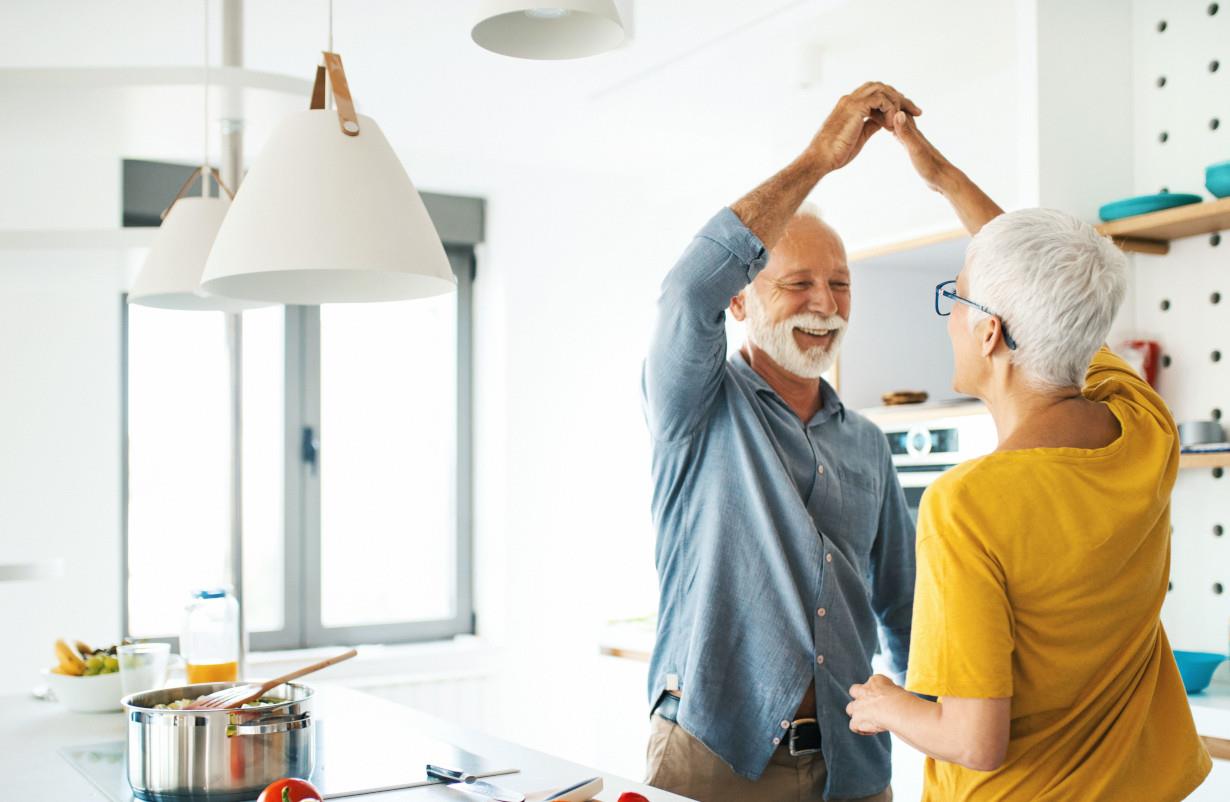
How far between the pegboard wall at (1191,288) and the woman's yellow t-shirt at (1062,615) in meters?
1.34

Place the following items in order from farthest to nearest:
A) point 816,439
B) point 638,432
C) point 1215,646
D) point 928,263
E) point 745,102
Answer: point 638,432
point 745,102
point 928,263
point 1215,646
point 816,439

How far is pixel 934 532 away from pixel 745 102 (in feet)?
9.31

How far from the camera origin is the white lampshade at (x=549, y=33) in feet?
5.21

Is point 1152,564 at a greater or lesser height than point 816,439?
lesser

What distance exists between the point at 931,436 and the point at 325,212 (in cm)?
203

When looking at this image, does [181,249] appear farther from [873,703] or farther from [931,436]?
[931,436]

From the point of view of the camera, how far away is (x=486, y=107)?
4.08 m

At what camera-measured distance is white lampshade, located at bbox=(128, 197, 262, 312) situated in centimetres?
210

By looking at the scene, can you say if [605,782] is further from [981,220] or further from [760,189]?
[981,220]

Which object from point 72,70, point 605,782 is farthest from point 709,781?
point 72,70

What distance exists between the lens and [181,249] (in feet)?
6.93

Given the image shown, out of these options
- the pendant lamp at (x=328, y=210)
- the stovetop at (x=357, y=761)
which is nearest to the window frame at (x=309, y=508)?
the stovetop at (x=357, y=761)

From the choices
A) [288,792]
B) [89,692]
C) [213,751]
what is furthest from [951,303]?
[89,692]

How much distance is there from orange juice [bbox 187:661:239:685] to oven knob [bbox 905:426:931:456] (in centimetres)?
169
